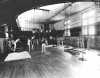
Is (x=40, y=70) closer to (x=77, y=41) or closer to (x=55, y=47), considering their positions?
(x=55, y=47)

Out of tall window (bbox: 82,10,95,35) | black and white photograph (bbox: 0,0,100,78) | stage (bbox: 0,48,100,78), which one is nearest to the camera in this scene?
stage (bbox: 0,48,100,78)

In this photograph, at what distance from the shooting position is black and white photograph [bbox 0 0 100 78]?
119 inches

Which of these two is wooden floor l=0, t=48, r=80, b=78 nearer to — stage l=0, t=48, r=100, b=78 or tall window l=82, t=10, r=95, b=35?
stage l=0, t=48, r=100, b=78

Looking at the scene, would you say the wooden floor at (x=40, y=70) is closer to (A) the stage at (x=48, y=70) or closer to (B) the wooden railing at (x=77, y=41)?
(A) the stage at (x=48, y=70)

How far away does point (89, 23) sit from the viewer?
7207 mm

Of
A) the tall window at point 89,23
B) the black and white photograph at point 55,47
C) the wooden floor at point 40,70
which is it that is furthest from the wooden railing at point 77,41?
the wooden floor at point 40,70

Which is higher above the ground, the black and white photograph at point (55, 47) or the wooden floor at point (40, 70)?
the black and white photograph at point (55, 47)

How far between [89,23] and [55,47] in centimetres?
354

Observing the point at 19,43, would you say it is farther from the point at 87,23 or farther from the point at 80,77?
the point at 80,77

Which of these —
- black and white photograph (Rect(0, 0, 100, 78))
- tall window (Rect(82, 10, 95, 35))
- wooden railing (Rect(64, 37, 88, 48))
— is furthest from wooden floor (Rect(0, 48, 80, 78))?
wooden railing (Rect(64, 37, 88, 48))

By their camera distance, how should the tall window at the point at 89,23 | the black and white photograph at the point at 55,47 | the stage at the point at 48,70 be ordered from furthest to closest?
the tall window at the point at 89,23 < the black and white photograph at the point at 55,47 < the stage at the point at 48,70

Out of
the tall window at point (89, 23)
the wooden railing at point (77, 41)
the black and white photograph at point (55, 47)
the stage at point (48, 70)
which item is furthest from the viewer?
the wooden railing at point (77, 41)

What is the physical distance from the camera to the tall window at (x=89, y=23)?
6.94 meters

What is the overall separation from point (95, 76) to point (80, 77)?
381 millimetres
